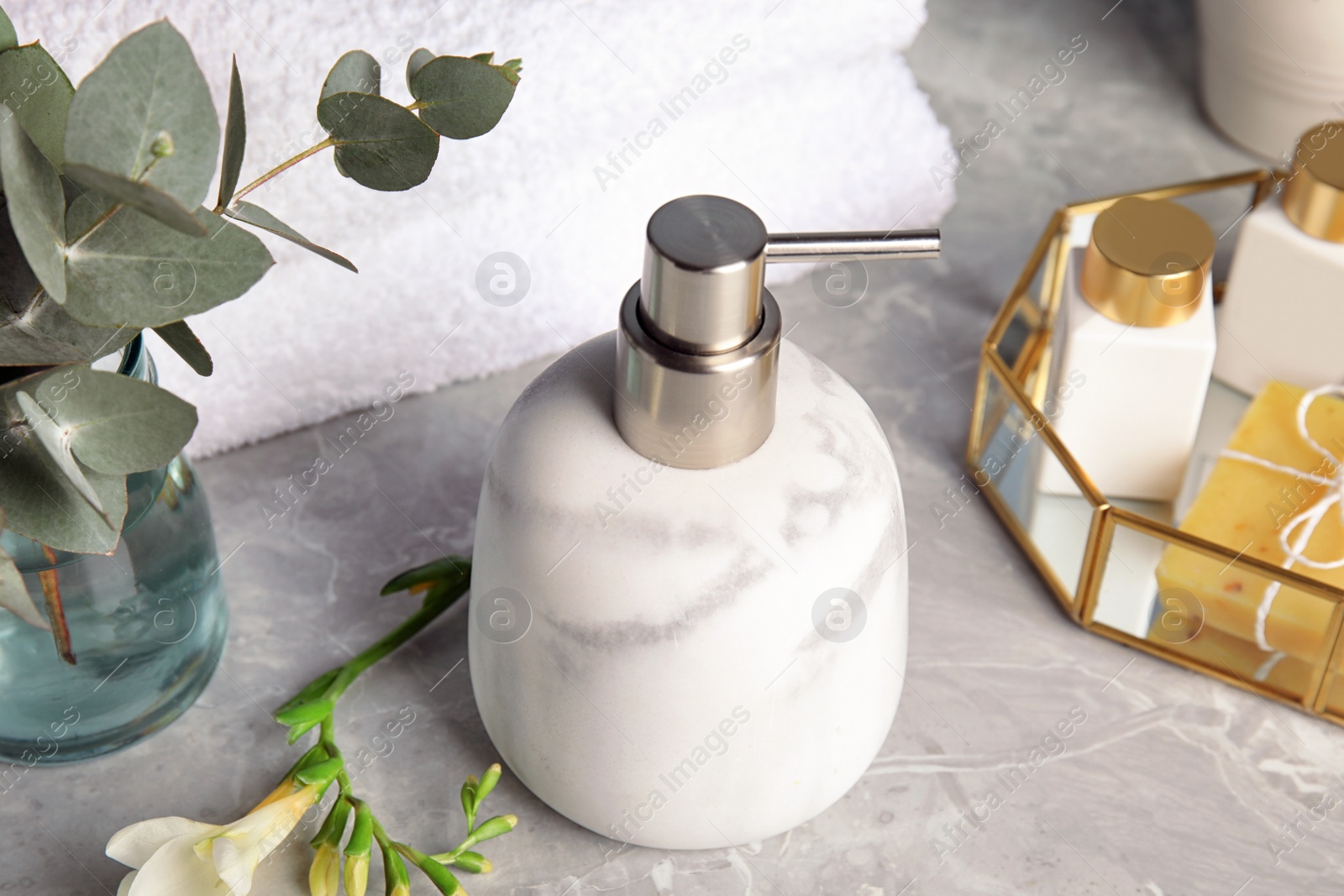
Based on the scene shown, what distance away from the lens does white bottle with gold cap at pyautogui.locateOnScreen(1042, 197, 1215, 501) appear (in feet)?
1.46

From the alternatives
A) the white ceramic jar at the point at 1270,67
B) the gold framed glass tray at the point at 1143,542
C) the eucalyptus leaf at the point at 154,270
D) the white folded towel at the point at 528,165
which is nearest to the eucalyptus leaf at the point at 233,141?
the eucalyptus leaf at the point at 154,270

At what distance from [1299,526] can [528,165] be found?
32cm

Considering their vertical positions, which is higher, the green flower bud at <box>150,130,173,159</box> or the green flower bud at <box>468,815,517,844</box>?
the green flower bud at <box>150,130,173,159</box>

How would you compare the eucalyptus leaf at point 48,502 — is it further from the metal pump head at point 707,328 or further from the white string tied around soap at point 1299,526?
the white string tied around soap at point 1299,526

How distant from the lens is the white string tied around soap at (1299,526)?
0.42m

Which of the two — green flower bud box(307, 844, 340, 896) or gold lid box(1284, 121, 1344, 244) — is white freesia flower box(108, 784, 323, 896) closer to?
green flower bud box(307, 844, 340, 896)

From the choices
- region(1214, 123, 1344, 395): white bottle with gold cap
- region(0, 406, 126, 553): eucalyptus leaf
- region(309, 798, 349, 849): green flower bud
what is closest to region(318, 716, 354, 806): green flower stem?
region(309, 798, 349, 849): green flower bud

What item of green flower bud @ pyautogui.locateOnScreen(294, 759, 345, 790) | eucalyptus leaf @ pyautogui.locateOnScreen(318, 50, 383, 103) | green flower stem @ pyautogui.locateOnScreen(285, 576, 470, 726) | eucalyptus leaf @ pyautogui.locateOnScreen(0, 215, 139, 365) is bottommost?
green flower stem @ pyautogui.locateOnScreen(285, 576, 470, 726)

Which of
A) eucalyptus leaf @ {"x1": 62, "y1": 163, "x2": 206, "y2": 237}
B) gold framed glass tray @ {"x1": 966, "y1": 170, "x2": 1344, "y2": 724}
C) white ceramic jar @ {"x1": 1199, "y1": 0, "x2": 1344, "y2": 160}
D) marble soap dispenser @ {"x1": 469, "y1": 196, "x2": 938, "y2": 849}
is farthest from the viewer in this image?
white ceramic jar @ {"x1": 1199, "y1": 0, "x2": 1344, "y2": 160}

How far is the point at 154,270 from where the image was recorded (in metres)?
0.27

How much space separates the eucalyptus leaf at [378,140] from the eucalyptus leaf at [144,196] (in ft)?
0.27

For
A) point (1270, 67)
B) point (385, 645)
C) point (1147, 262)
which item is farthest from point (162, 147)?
point (1270, 67)

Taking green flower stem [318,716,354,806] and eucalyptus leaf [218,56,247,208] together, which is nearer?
eucalyptus leaf [218,56,247,208]

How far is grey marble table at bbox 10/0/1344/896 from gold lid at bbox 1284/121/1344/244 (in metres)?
0.14
